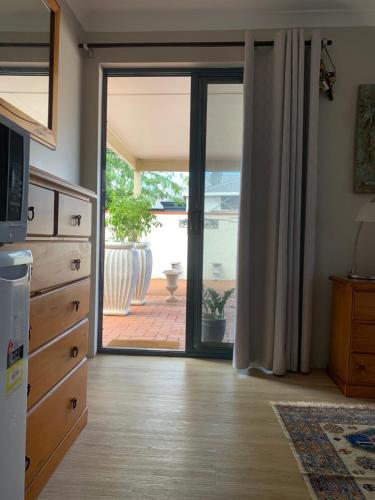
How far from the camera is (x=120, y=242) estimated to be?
4344mm

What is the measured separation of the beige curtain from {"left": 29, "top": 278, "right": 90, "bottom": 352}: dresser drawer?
1178 millimetres

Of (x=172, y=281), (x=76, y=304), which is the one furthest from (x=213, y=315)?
(x=172, y=281)

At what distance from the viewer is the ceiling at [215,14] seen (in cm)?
244

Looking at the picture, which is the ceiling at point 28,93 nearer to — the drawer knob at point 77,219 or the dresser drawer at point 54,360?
the drawer knob at point 77,219

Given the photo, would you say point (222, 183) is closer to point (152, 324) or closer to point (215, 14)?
point (215, 14)

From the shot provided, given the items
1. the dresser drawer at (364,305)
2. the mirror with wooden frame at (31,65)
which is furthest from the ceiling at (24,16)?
the dresser drawer at (364,305)

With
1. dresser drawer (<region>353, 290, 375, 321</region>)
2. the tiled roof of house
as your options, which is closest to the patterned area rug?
dresser drawer (<region>353, 290, 375, 321</region>)

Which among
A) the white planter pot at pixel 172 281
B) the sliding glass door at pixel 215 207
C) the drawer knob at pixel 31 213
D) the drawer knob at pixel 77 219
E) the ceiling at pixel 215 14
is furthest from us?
the white planter pot at pixel 172 281

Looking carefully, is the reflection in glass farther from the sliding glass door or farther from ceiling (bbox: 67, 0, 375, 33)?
ceiling (bbox: 67, 0, 375, 33)

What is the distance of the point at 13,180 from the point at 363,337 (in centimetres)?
203

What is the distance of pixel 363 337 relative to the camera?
2.12 metres

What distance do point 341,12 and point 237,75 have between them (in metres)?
0.80

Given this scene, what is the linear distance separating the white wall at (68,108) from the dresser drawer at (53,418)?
4.08 feet

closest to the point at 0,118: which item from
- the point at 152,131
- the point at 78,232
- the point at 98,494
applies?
the point at 78,232
